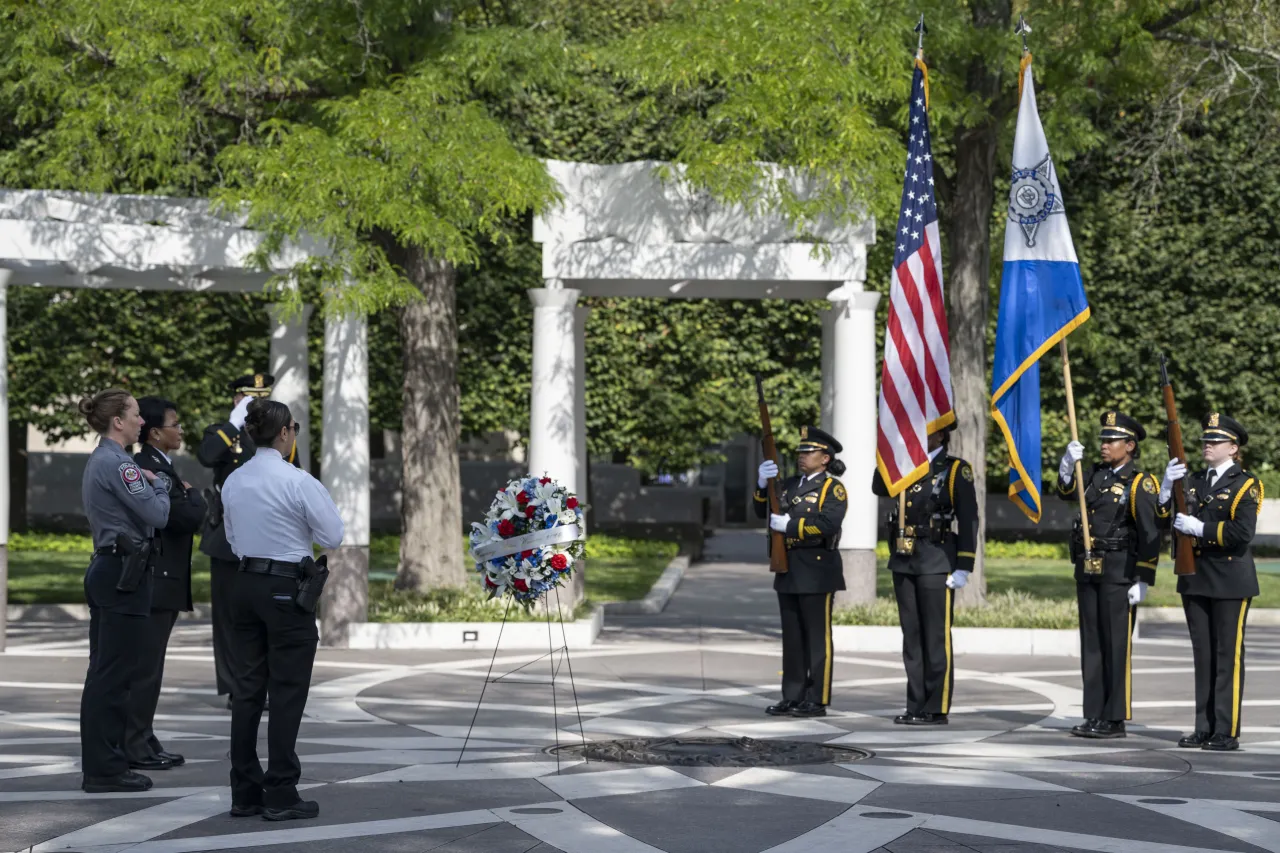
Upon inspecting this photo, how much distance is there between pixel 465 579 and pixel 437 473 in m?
1.31

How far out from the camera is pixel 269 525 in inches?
303

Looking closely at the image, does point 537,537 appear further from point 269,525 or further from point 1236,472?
point 1236,472

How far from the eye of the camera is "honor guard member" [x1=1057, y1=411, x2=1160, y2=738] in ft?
35.0

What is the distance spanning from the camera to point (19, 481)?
30766 mm

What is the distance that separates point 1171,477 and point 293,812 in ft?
18.5

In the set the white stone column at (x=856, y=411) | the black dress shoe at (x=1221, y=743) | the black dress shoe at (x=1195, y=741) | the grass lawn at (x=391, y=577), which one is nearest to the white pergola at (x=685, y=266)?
the white stone column at (x=856, y=411)

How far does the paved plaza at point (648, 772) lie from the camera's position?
24.0 feet

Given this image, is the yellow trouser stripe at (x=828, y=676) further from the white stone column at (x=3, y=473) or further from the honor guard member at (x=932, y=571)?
the white stone column at (x=3, y=473)

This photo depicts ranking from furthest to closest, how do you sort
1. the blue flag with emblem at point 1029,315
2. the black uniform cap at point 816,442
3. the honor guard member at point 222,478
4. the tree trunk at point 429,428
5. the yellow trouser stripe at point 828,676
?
the tree trunk at point 429,428, the blue flag with emblem at point 1029,315, the black uniform cap at point 816,442, the yellow trouser stripe at point 828,676, the honor guard member at point 222,478

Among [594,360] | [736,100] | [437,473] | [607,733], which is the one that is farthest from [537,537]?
[594,360]

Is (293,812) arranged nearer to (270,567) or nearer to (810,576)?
(270,567)

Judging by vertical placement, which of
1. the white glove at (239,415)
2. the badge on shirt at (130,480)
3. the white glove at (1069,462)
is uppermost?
the white glove at (239,415)

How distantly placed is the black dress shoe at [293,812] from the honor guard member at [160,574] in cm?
149

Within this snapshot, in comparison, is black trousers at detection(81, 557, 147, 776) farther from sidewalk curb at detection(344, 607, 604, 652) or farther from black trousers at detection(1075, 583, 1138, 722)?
sidewalk curb at detection(344, 607, 604, 652)
